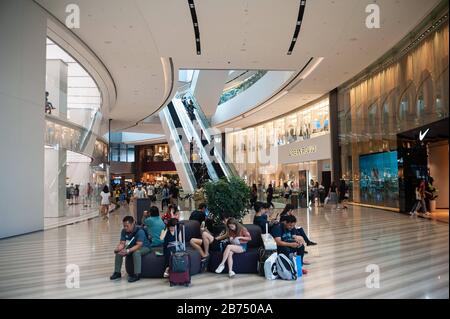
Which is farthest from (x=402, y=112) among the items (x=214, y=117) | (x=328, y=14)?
(x=214, y=117)

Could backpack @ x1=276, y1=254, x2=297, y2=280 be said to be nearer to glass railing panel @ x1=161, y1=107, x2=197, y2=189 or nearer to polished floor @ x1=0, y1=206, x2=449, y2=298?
polished floor @ x1=0, y1=206, x2=449, y2=298

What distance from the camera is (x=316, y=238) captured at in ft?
30.2

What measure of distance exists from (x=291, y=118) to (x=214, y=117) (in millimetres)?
7978

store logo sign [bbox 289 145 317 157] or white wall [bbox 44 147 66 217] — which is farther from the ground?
store logo sign [bbox 289 145 317 157]

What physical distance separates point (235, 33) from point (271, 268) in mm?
8872

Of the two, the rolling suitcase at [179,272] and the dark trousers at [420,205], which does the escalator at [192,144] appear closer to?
the dark trousers at [420,205]

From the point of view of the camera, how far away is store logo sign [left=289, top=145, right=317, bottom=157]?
24016mm

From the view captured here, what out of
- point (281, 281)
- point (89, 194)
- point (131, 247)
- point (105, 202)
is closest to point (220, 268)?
point (281, 281)

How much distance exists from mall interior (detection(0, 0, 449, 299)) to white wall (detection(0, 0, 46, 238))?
4 cm

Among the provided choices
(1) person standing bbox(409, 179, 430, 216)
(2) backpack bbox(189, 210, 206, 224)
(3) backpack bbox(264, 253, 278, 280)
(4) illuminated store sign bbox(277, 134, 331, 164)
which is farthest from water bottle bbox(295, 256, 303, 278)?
(4) illuminated store sign bbox(277, 134, 331, 164)

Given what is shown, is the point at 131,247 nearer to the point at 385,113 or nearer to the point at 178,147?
the point at 385,113

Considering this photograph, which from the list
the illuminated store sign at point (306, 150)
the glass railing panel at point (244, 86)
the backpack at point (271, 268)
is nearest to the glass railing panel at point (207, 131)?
the glass railing panel at point (244, 86)

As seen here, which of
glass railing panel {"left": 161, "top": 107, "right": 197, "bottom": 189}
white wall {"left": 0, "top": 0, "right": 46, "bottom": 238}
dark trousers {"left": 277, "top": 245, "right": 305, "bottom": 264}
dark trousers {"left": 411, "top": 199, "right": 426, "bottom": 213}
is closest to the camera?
dark trousers {"left": 277, "top": 245, "right": 305, "bottom": 264}
